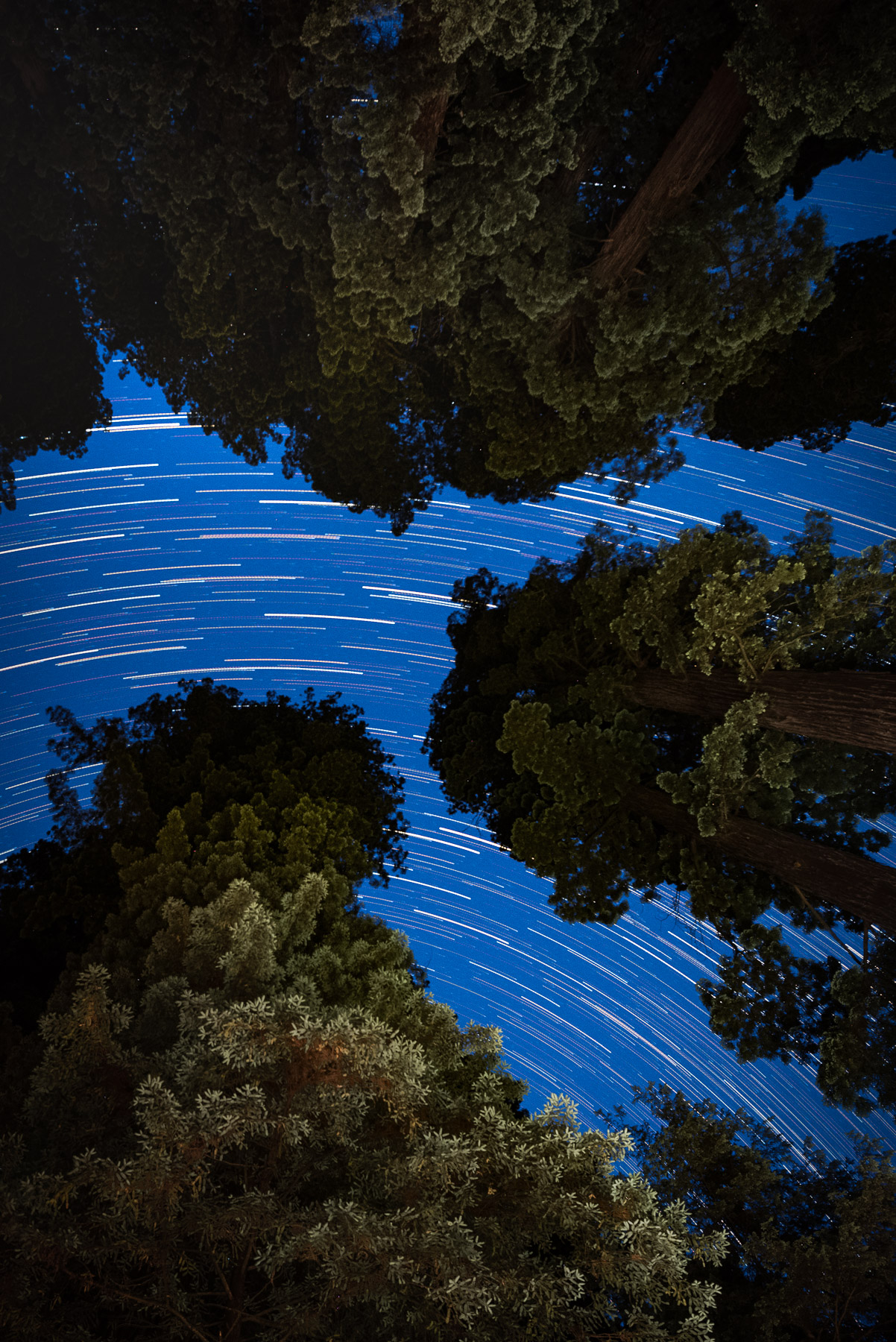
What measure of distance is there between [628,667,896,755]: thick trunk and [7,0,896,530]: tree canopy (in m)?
4.18

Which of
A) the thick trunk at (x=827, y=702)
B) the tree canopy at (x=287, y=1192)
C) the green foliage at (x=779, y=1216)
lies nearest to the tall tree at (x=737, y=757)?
the thick trunk at (x=827, y=702)

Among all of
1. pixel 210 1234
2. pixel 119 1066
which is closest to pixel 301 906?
pixel 119 1066

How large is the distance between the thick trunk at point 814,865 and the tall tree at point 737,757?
0.08 feet

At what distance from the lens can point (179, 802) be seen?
39.8ft

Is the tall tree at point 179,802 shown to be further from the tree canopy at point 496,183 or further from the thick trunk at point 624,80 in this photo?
the thick trunk at point 624,80

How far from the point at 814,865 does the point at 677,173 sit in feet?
28.8

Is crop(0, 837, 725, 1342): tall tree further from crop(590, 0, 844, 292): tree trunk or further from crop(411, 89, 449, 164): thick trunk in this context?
crop(590, 0, 844, 292): tree trunk

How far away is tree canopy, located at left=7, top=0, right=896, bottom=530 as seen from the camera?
6809 mm

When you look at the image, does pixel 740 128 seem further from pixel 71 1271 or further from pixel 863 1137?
pixel 863 1137

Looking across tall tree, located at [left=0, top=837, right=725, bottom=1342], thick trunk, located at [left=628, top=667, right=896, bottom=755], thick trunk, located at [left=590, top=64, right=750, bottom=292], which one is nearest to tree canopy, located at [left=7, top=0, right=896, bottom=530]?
thick trunk, located at [left=590, top=64, right=750, bottom=292]

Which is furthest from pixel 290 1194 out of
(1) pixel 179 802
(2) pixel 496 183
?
(2) pixel 496 183

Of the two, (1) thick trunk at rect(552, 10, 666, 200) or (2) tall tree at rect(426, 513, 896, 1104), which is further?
(1) thick trunk at rect(552, 10, 666, 200)

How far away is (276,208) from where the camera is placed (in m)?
8.89

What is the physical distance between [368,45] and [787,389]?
839 centimetres
